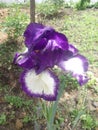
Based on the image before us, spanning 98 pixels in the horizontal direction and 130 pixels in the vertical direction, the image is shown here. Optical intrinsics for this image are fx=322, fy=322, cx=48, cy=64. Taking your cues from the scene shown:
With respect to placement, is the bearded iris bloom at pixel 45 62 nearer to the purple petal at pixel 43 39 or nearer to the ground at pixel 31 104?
the purple petal at pixel 43 39

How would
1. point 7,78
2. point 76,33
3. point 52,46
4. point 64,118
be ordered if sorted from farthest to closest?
point 76,33 < point 7,78 < point 64,118 < point 52,46

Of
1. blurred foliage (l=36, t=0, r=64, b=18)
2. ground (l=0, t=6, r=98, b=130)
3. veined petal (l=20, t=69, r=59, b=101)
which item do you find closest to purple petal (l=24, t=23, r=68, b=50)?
veined petal (l=20, t=69, r=59, b=101)

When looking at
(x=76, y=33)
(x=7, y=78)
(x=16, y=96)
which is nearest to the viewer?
(x=16, y=96)

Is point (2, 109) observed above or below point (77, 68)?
Answer: below

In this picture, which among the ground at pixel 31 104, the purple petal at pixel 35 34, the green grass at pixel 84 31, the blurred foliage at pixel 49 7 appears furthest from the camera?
the blurred foliage at pixel 49 7

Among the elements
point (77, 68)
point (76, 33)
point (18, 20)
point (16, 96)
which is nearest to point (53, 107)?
point (77, 68)

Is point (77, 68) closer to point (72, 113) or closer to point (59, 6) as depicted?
point (72, 113)

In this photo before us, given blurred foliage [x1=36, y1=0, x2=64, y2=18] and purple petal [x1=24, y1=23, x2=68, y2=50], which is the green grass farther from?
purple petal [x1=24, y1=23, x2=68, y2=50]

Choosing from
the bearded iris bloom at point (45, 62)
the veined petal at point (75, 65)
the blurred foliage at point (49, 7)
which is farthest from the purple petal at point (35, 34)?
the blurred foliage at point (49, 7)
